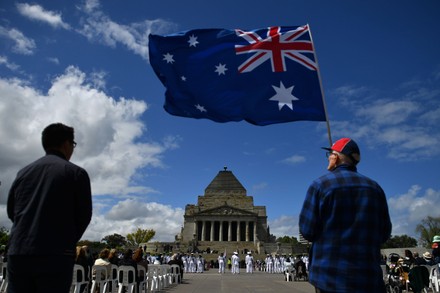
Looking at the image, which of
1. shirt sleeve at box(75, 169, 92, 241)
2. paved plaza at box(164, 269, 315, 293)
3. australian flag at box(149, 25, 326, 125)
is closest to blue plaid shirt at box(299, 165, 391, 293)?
shirt sleeve at box(75, 169, 92, 241)

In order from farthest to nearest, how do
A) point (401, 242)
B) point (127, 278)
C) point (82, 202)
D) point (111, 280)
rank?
point (401, 242) → point (111, 280) → point (127, 278) → point (82, 202)

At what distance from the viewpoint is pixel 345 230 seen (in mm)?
3617

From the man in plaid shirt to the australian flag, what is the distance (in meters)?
4.67

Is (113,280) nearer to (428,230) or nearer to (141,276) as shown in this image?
(141,276)

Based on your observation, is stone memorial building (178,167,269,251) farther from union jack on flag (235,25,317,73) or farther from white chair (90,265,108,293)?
union jack on flag (235,25,317,73)

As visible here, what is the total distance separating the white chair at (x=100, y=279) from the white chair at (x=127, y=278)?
1.39ft

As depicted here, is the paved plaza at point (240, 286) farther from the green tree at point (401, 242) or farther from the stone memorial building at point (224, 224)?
the green tree at point (401, 242)

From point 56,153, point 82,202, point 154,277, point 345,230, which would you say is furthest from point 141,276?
point 345,230

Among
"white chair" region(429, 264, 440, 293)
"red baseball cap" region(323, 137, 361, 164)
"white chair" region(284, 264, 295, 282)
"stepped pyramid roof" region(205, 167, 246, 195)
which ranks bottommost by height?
"white chair" region(429, 264, 440, 293)

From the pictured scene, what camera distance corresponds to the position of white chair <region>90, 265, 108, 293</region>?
10961 millimetres

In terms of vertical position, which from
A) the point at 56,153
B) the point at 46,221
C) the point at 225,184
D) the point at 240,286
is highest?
the point at 225,184

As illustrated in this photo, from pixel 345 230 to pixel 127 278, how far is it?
915 centimetres

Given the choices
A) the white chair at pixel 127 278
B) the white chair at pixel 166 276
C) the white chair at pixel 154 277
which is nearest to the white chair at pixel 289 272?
the white chair at pixel 166 276

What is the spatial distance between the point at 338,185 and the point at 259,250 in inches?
3189
